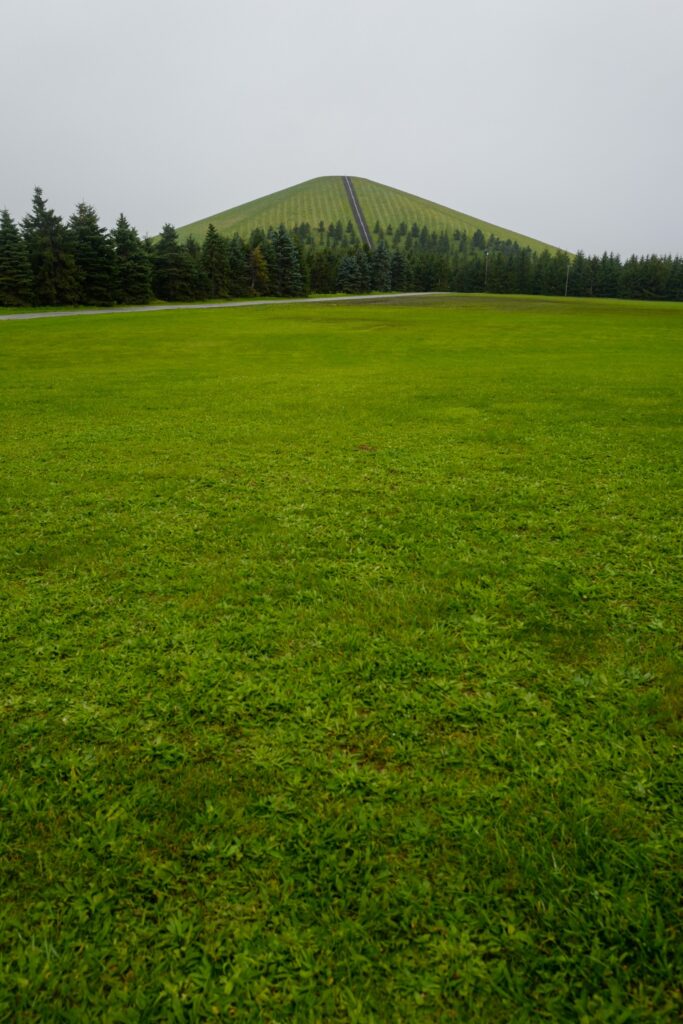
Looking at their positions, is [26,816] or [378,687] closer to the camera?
[26,816]

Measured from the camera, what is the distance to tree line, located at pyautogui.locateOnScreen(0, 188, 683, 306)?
Answer: 56.4 metres

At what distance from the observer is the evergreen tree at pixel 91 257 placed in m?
58.3

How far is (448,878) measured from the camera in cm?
252

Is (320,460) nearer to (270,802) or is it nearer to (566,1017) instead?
(270,802)

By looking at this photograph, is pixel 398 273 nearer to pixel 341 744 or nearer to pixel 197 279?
pixel 197 279

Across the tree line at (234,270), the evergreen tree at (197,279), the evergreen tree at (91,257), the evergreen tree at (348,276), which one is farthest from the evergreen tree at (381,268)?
the evergreen tree at (91,257)

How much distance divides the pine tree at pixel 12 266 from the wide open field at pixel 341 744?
5741 centimetres

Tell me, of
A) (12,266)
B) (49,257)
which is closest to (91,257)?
(49,257)

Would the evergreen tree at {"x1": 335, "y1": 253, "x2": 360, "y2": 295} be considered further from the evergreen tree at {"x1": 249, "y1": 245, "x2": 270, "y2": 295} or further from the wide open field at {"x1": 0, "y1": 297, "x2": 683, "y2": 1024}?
the wide open field at {"x1": 0, "y1": 297, "x2": 683, "y2": 1024}

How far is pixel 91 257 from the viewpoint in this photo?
5859 centimetres

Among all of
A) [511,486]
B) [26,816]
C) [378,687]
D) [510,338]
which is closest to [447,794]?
[378,687]

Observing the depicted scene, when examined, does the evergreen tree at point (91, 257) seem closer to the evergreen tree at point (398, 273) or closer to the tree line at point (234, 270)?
the tree line at point (234, 270)

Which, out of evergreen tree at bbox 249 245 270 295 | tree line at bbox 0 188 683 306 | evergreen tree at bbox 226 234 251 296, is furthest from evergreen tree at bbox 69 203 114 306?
evergreen tree at bbox 249 245 270 295

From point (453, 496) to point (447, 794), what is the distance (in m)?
4.93
